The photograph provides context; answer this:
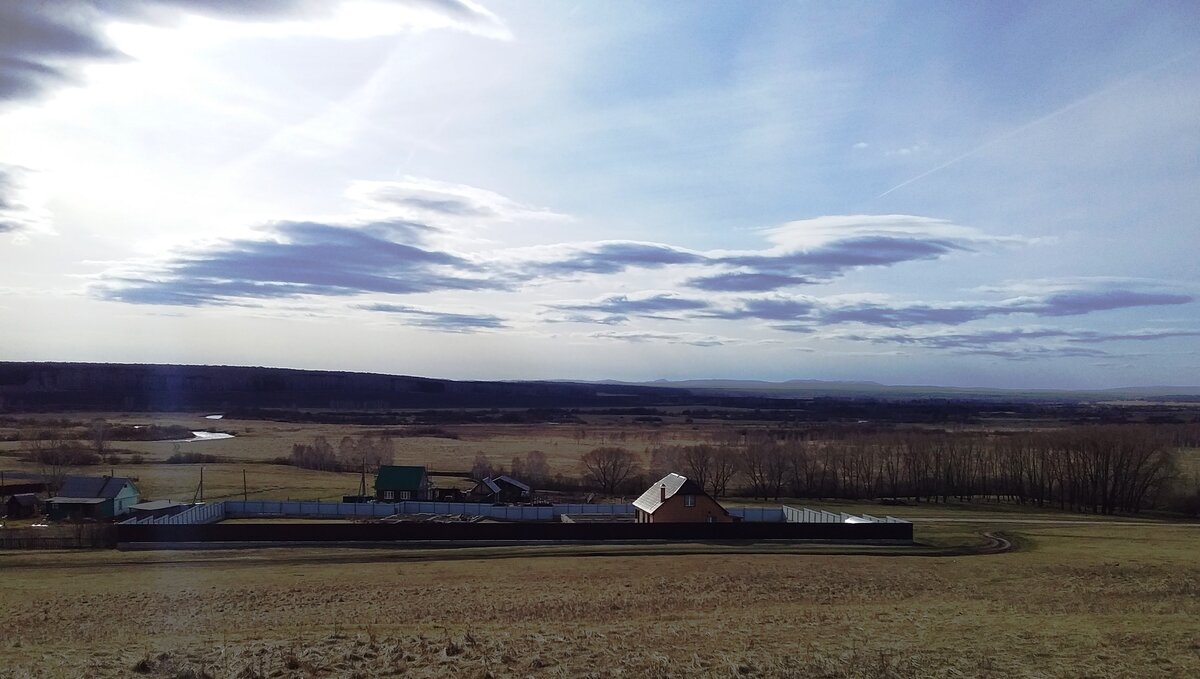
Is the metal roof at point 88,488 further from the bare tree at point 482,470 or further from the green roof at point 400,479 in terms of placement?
the bare tree at point 482,470

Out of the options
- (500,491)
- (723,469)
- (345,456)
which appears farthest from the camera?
(345,456)

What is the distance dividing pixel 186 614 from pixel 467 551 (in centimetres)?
1455

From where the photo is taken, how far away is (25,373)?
573 ft

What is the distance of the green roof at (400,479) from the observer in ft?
184

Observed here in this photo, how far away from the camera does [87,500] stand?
4569 centimetres

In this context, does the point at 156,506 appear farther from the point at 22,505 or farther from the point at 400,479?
the point at 400,479

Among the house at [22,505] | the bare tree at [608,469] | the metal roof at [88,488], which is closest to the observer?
the metal roof at [88,488]

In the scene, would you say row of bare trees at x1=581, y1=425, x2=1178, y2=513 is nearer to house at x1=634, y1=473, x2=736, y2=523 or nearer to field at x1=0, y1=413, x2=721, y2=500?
field at x1=0, y1=413, x2=721, y2=500

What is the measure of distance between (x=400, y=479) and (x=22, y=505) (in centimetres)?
2146

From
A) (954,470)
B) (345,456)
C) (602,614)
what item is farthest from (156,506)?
(954,470)

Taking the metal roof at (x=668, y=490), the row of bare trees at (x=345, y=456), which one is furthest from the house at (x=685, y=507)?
the row of bare trees at (x=345, y=456)

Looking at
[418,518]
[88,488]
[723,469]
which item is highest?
[88,488]

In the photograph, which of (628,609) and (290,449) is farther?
(290,449)

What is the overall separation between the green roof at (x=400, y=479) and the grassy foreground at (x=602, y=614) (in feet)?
76.5
